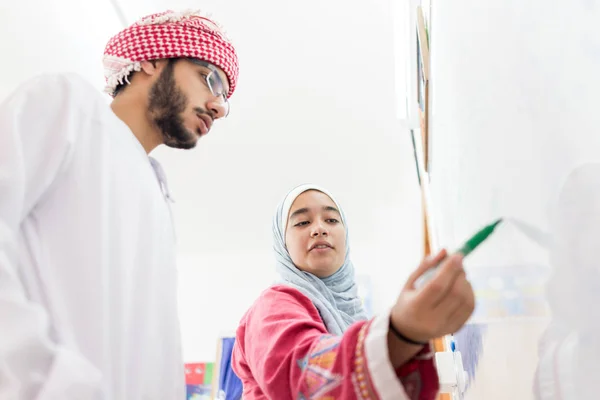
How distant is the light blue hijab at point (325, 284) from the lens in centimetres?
107

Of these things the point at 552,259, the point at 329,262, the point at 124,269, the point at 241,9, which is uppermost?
the point at 241,9

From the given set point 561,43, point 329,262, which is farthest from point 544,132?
point 329,262

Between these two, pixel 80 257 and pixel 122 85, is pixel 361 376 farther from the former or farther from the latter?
pixel 122 85

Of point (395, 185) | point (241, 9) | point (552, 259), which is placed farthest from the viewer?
point (395, 185)

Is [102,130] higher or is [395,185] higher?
[102,130]

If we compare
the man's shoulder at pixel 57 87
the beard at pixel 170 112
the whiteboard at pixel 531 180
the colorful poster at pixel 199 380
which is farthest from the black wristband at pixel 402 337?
the colorful poster at pixel 199 380

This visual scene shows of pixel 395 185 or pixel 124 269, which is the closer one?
pixel 124 269

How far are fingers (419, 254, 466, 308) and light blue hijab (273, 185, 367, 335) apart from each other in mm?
486

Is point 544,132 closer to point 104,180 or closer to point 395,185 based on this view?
point 104,180

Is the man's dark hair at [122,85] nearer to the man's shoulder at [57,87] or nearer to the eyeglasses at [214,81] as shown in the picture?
the eyeglasses at [214,81]

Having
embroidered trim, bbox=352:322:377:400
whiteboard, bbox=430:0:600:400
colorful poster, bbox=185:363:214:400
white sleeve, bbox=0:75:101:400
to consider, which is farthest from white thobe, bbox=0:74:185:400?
colorful poster, bbox=185:363:214:400

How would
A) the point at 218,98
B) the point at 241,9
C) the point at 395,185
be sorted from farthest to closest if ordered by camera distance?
the point at 395,185, the point at 241,9, the point at 218,98

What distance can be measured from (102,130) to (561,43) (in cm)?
68

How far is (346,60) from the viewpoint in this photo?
2.54 meters
